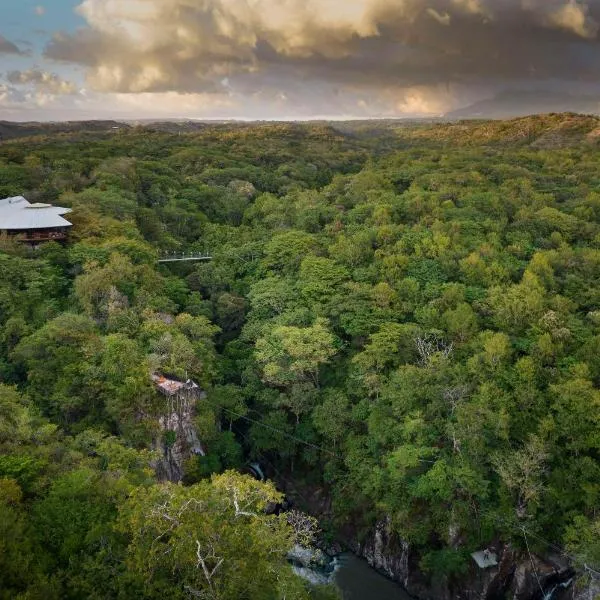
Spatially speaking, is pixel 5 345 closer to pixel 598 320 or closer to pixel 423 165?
pixel 598 320

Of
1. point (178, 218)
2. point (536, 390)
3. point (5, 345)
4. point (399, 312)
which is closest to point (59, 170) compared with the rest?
point (178, 218)

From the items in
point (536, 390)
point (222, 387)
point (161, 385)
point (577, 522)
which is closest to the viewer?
point (577, 522)

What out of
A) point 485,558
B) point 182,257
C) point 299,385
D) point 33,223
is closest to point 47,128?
point 182,257

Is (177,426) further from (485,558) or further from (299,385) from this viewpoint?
(485,558)

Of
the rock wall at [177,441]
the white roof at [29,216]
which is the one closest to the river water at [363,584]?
the rock wall at [177,441]

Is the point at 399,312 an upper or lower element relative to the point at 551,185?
lower
